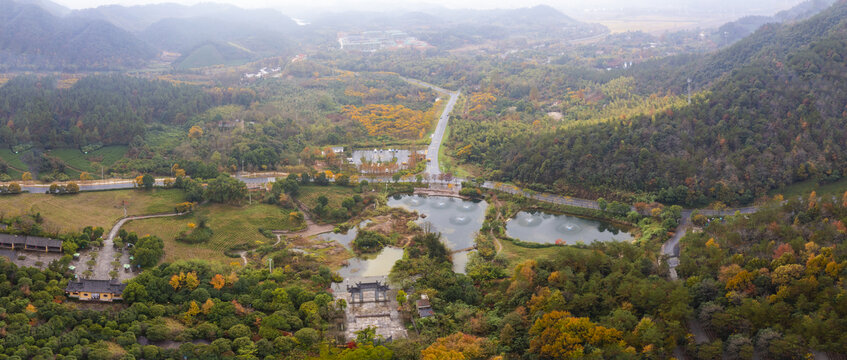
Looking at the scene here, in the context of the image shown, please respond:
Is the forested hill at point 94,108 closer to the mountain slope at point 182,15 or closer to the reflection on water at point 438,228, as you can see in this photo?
the reflection on water at point 438,228

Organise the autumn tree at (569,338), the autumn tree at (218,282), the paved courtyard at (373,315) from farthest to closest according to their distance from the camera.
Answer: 1. the autumn tree at (218,282)
2. the paved courtyard at (373,315)
3. the autumn tree at (569,338)

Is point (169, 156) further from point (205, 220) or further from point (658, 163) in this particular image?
point (658, 163)

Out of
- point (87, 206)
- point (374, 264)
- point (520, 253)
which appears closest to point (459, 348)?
point (374, 264)

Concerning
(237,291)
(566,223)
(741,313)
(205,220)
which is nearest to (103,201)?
(205,220)

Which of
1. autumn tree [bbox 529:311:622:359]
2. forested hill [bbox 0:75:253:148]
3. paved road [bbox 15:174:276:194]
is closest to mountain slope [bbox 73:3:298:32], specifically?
forested hill [bbox 0:75:253:148]

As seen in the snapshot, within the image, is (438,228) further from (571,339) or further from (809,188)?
(809,188)

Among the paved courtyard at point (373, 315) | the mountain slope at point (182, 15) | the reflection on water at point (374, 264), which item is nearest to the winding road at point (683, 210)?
the reflection on water at point (374, 264)
